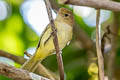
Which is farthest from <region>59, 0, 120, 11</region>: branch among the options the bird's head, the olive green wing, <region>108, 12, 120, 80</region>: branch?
<region>108, 12, 120, 80</region>: branch

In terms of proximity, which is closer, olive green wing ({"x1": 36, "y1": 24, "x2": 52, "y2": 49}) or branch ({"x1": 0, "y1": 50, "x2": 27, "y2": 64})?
olive green wing ({"x1": 36, "y1": 24, "x2": 52, "y2": 49})

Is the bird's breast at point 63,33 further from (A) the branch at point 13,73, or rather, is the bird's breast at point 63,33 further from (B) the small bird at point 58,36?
(A) the branch at point 13,73

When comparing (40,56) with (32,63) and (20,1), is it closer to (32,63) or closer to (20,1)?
(32,63)

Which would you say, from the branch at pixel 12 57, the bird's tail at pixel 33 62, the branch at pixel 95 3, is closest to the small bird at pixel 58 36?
the bird's tail at pixel 33 62

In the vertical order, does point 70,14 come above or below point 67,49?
above

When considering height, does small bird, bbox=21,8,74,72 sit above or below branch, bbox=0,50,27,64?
above

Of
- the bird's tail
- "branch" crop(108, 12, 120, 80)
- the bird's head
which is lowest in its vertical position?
"branch" crop(108, 12, 120, 80)

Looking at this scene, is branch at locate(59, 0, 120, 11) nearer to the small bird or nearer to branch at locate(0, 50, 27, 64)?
the small bird

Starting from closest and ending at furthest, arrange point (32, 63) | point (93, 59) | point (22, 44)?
1. point (32, 63)
2. point (93, 59)
3. point (22, 44)

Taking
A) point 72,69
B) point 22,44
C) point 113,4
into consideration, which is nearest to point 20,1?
point 22,44

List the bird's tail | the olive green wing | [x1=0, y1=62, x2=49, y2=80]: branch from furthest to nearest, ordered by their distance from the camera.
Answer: the olive green wing, the bird's tail, [x1=0, y1=62, x2=49, y2=80]: branch
